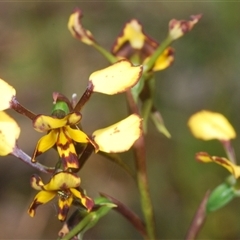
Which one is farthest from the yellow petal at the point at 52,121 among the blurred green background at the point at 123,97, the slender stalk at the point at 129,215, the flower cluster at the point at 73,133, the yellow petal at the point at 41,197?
the blurred green background at the point at 123,97

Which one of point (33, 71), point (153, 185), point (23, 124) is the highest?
point (33, 71)

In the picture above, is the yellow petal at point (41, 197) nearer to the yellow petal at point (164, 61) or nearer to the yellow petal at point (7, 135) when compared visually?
the yellow petal at point (7, 135)

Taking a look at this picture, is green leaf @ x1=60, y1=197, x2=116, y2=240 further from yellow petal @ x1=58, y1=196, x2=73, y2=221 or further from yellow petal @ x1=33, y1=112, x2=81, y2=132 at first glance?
yellow petal @ x1=33, y1=112, x2=81, y2=132

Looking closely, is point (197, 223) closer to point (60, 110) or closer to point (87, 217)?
point (87, 217)

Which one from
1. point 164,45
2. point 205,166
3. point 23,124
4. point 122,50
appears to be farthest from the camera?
point 23,124

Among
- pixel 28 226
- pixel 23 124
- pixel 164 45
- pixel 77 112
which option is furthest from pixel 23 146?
pixel 77 112

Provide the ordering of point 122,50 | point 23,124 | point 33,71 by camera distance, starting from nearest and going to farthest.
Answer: point 122,50 → point 23,124 → point 33,71

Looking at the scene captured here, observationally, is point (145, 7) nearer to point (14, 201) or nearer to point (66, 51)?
point (66, 51)
